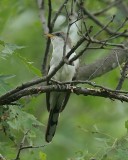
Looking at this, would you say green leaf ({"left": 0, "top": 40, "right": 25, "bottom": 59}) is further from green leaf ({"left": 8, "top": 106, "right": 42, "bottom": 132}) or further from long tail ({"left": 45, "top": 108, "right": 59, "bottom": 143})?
long tail ({"left": 45, "top": 108, "right": 59, "bottom": 143})

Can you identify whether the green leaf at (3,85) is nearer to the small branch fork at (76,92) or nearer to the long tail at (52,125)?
the small branch fork at (76,92)

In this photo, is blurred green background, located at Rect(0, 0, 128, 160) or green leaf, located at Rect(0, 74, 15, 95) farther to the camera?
blurred green background, located at Rect(0, 0, 128, 160)

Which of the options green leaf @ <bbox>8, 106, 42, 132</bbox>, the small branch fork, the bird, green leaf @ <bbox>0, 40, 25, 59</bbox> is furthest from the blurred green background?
green leaf @ <bbox>0, 40, 25, 59</bbox>

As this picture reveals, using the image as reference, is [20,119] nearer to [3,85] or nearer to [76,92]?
[3,85]

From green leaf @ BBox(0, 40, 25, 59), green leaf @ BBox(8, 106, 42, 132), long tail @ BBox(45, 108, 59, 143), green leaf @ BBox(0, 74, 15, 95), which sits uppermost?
green leaf @ BBox(0, 40, 25, 59)

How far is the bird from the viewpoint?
6488 millimetres

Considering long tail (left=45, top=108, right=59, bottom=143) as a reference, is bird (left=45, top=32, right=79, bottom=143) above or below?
above

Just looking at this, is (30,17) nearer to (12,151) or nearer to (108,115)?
(108,115)

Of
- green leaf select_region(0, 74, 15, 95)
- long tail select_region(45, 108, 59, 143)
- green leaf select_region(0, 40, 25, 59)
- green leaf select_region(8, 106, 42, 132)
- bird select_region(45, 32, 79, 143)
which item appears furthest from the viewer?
bird select_region(45, 32, 79, 143)

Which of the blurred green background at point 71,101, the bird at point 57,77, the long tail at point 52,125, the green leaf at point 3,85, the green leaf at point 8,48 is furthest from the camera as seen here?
the blurred green background at point 71,101

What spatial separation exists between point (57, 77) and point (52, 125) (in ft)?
1.74

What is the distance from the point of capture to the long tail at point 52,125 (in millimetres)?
6255

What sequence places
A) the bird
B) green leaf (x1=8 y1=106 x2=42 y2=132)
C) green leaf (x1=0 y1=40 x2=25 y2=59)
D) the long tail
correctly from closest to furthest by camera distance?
1. green leaf (x1=0 y1=40 x2=25 y2=59)
2. green leaf (x1=8 y1=106 x2=42 y2=132)
3. the long tail
4. the bird

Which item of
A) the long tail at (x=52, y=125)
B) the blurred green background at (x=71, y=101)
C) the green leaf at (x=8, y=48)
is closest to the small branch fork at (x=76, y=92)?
the green leaf at (x=8, y=48)
